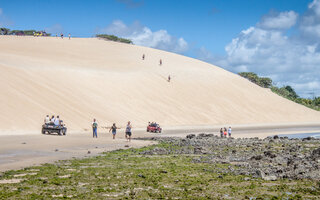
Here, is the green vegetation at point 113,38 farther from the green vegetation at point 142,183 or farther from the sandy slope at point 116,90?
the green vegetation at point 142,183

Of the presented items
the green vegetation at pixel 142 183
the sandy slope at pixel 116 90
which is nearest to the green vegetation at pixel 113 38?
the sandy slope at pixel 116 90

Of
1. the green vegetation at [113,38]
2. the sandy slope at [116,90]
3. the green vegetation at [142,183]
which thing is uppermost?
the green vegetation at [113,38]

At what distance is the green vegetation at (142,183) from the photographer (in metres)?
14.2

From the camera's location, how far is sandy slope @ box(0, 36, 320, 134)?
55.1 m

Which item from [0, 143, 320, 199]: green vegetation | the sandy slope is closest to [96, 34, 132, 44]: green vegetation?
the sandy slope

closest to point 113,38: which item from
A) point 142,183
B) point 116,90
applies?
point 116,90

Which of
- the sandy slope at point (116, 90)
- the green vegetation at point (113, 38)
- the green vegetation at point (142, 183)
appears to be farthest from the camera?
the green vegetation at point (113, 38)

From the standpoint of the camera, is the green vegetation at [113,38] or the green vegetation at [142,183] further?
the green vegetation at [113,38]

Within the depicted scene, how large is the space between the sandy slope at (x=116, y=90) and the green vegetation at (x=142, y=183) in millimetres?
26543

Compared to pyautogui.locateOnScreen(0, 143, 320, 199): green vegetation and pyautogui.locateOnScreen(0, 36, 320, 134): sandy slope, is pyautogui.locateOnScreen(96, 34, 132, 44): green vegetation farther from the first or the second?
pyautogui.locateOnScreen(0, 143, 320, 199): green vegetation

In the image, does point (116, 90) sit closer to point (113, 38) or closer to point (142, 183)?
point (142, 183)

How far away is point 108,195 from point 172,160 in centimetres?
963

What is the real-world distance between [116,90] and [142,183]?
207 feet

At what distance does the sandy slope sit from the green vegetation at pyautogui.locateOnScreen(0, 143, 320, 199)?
26543mm
